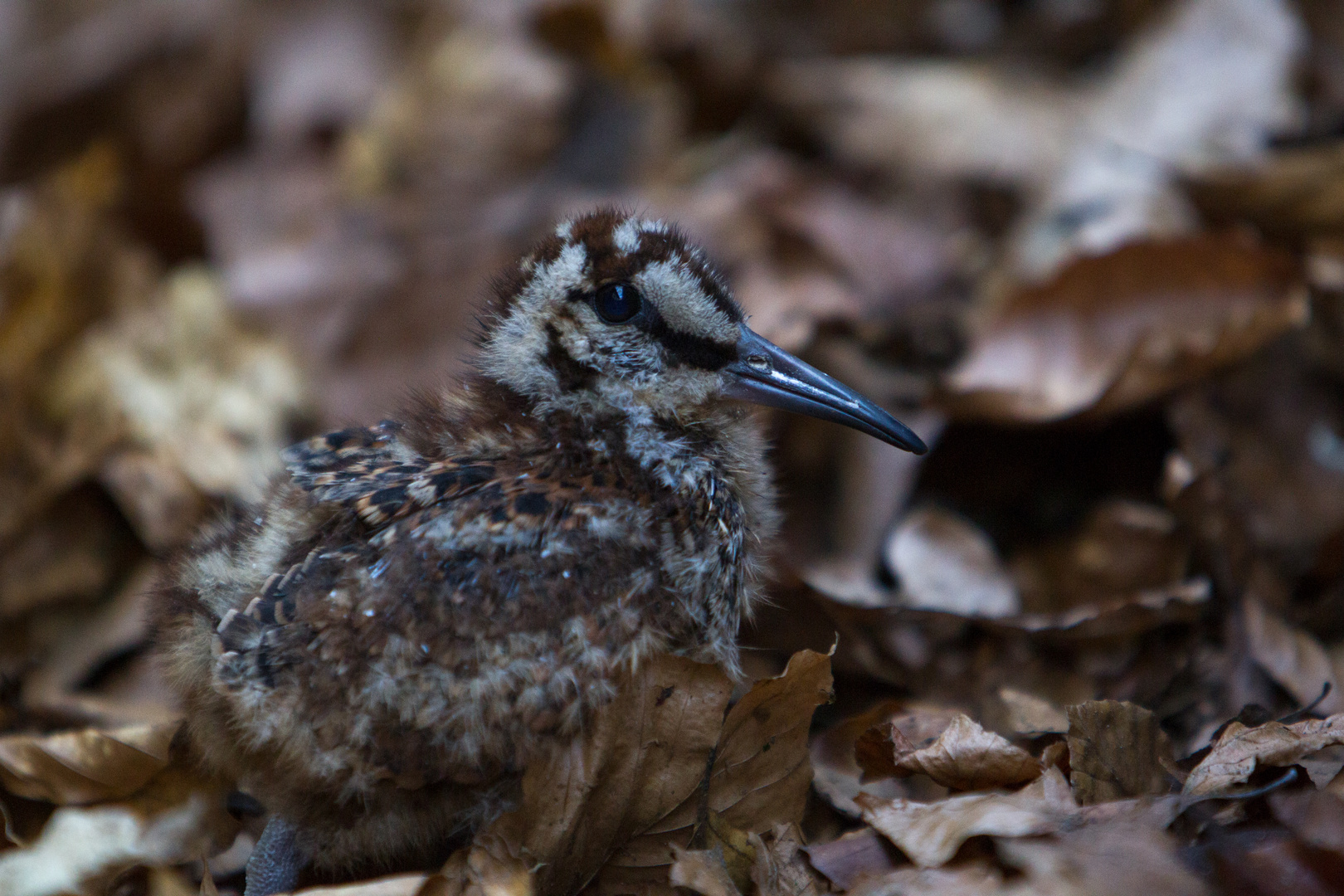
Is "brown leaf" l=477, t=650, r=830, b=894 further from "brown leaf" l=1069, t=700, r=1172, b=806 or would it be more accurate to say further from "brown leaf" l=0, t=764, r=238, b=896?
"brown leaf" l=0, t=764, r=238, b=896

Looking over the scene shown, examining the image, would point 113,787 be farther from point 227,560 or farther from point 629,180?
point 629,180

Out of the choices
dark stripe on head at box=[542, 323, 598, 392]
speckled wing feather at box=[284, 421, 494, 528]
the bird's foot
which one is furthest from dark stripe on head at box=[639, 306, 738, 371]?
the bird's foot

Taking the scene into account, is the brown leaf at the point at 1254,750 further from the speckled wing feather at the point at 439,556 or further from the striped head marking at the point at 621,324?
the striped head marking at the point at 621,324

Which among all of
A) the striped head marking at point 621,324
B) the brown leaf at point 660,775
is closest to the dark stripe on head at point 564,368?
the striped head marking at point 621,324

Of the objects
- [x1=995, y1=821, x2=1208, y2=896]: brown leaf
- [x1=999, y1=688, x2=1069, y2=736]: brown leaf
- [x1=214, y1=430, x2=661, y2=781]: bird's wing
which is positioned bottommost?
[x1=999, y1=688, x2=1069, y2=736]: brown leaf

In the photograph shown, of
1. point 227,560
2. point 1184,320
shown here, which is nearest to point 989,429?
point 1184,320
